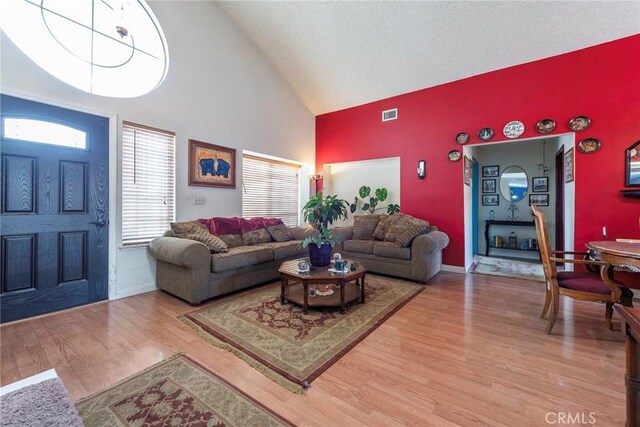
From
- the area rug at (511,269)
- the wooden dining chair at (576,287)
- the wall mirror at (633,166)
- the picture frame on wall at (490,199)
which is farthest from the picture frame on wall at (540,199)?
the wooden dining chair at (576,287)

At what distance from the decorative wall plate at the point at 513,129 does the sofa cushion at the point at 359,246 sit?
2.60m

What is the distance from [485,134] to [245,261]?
4.05 m

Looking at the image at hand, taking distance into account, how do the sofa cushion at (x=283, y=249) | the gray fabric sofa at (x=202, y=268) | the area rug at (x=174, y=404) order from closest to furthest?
the area rug at (x=174, y=404) → the gray fabric sofa at (x=202, y=268) → the sofa cushion at (x=283, y=249)

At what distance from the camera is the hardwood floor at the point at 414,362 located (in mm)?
1409

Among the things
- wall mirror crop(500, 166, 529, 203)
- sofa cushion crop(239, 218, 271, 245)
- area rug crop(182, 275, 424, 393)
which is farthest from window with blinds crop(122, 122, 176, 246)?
wall mirror crop(500, 166, 529, 203)

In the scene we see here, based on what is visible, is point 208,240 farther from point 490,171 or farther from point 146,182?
point 490,171

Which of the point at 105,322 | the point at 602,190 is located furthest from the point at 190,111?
the point at 602,190

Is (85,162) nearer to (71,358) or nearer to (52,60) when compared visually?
(52,60)

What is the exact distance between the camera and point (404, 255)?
12.2ft

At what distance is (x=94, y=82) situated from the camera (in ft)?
10.3

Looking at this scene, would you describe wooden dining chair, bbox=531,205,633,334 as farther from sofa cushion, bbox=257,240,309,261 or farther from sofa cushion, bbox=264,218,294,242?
sofa cushion, bbox=264,218,294,242

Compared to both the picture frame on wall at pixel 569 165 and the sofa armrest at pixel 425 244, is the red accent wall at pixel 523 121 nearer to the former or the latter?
the picture frame on wall at pixel 569 165

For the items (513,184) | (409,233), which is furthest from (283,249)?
(513,184)

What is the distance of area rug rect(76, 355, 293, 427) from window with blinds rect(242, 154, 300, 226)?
3380mm
